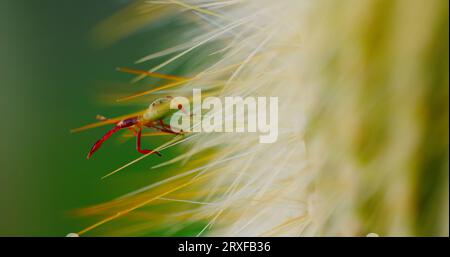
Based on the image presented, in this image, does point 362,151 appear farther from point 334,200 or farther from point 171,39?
point 171,39

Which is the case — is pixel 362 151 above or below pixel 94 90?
below
